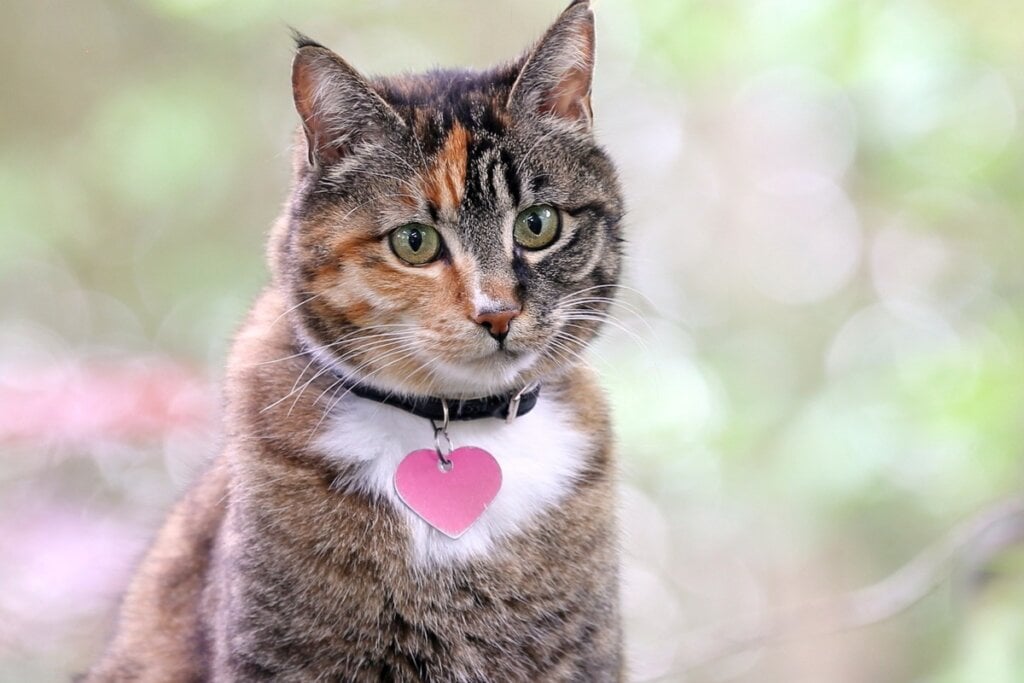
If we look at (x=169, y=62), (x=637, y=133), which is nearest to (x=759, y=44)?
(x=637, y=133)

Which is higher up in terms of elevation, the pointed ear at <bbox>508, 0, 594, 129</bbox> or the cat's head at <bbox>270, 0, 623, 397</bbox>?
the pointed ear at <bbox>508, 0, 594, 129</bbox>

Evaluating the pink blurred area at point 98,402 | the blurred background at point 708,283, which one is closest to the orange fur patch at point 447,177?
the blurred background at point 708,283

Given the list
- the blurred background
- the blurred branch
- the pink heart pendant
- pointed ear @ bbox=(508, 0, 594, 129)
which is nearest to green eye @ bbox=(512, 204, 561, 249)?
pointed ear @ bbox=(508, 0, 594, 129)

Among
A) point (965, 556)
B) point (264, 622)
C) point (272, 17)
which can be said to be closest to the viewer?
point (264, 622)

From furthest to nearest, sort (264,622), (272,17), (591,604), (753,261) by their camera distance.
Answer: (753,261) → (272,17) → (591,604) → (264,622)

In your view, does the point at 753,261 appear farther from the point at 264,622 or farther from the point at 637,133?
the point at 264,622

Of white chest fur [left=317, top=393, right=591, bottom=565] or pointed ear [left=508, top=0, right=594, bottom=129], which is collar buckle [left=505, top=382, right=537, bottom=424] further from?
pointed ear [left=508, top=0, right=594, bottom=129]

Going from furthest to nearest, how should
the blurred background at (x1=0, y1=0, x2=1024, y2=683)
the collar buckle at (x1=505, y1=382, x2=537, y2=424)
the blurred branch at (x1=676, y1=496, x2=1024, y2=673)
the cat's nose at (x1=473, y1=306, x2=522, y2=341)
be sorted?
the blurred background at (x1=0, y1=0, x2=1024, y2=683) < the blurred branch at (x1=676, y1=496, x2=1024, y2=673) < the collar buckle at (x1=505, y1=382, x2=537, y2=424) < the cat's nose at (x1=473, y1=306, x2=522, y2=341)

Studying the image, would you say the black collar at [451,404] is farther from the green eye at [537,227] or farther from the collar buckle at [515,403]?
the green eye at [537,227]
